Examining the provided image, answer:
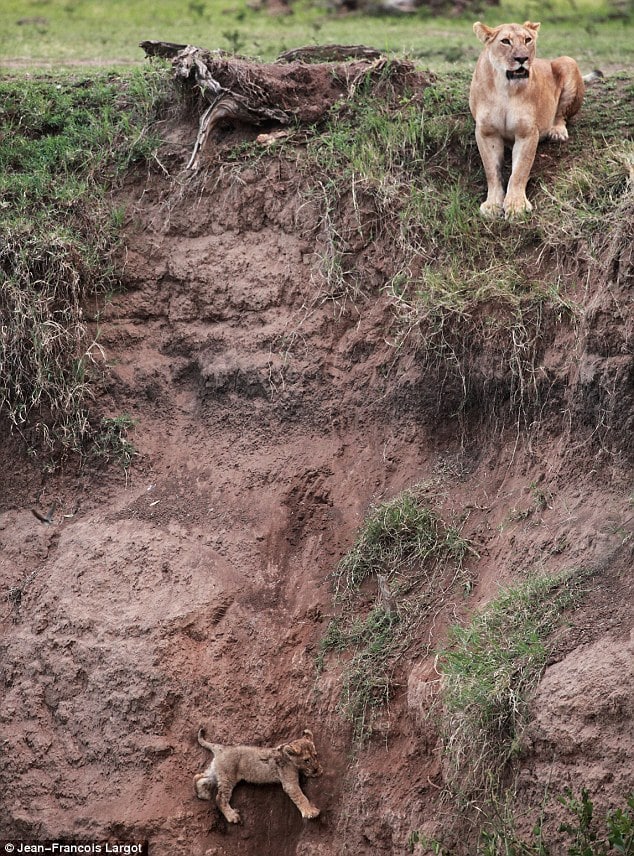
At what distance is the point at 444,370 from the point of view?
743 cm

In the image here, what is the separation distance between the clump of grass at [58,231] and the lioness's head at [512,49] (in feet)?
8.53

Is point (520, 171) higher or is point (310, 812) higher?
point (520, 171)

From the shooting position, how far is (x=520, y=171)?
8086 mm

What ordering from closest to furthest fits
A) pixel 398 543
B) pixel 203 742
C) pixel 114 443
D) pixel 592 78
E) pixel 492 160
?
1. pixel 203 742
2. pixel 398 543
3. pixel 114 443
4. pixel 492 160
5. pixel 592 78

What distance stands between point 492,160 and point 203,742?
4.34 metres

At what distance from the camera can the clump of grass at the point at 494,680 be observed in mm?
5762

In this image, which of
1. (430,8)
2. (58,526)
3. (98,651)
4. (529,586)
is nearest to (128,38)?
(430,8)

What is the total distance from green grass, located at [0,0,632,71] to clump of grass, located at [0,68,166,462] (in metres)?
1.97

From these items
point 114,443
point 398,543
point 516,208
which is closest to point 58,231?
point 114,443

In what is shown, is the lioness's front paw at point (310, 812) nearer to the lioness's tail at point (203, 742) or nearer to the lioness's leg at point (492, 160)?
the lioness's tail at point (203, 742)

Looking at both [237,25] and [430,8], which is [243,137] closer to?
[237,25]

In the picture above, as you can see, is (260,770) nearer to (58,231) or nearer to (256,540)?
(256,540)

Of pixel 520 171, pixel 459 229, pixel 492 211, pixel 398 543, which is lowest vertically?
pixel 398 543

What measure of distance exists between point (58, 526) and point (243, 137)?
322cm
